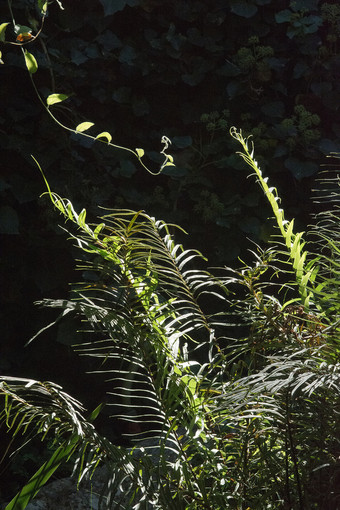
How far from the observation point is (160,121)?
2.41 metres

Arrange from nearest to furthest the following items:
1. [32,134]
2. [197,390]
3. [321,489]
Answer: [321,489], [197,390], [32,134]

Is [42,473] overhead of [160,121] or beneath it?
overhead

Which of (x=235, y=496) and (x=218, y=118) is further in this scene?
(x=218, y=118)

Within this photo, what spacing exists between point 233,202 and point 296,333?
134cm

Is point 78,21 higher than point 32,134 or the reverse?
higher

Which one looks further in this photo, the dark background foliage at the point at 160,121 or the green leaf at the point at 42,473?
the dark background foliage at the point at 160,121

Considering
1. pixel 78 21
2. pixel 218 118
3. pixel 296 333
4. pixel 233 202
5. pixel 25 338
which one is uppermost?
Result: pixel 78 21

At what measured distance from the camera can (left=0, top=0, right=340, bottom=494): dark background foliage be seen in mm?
2242

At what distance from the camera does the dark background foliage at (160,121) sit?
2242mm

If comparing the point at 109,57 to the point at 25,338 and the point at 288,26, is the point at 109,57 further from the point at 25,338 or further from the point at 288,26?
the point at 25,338

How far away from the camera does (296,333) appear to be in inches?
40.3

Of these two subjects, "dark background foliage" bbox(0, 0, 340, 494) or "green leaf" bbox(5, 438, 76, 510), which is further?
"dark background foliage" bbox(0, 0, 340, 494)

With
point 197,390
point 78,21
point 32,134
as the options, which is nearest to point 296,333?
point 197,390

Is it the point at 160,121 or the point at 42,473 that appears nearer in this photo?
the point at 42,473
